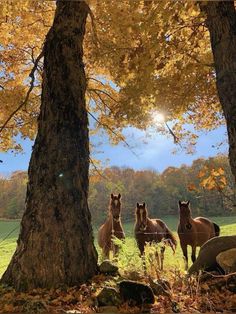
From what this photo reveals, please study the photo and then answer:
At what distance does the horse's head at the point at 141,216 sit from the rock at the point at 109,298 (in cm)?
585

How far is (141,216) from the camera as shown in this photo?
1199 cm

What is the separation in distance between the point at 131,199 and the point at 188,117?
51740 millimetres

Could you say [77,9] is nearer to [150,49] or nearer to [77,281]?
[150,49]

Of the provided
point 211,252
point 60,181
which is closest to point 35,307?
point 60,181

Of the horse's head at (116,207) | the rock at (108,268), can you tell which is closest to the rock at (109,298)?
the rock at (108,268)

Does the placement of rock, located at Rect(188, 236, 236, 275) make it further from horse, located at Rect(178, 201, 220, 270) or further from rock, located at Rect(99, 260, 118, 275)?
horse, located at Rect(178, 201, 220, 270)

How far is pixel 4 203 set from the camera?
64312mm

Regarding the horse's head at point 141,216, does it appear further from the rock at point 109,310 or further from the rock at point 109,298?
the rock at point 109,310

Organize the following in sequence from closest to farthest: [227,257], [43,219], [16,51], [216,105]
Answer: [227,257] → [43,219] → [216,105] → [16,51]

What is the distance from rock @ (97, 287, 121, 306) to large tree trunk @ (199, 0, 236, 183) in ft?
10.3

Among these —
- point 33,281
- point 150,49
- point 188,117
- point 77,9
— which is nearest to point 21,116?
point 188,117

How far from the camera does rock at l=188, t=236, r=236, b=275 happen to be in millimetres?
7941

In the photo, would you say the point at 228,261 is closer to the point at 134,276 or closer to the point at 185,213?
the point at 134,276

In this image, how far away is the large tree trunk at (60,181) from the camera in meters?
7.54
